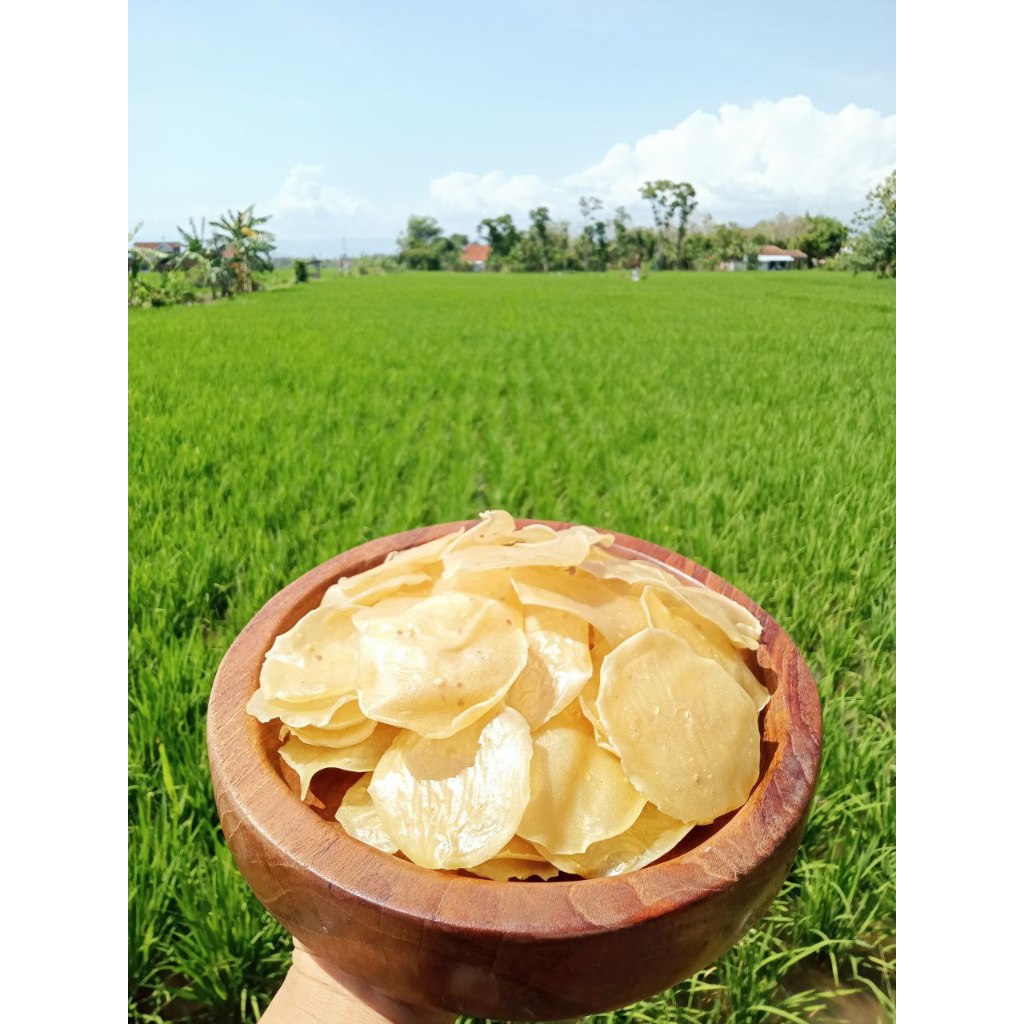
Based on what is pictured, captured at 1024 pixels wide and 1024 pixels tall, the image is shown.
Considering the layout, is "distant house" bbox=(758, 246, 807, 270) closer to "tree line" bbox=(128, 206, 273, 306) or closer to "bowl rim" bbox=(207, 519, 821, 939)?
"tree line" bbox=(128, 206, 273, 306)

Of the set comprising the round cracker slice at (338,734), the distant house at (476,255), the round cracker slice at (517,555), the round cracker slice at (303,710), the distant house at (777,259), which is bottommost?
the round cracker slice at (338,734)

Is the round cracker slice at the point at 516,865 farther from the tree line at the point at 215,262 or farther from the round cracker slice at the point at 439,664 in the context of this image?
the tree line at the point at 215,262

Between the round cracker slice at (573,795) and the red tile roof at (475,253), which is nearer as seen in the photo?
the round cracker slice at (573,795)

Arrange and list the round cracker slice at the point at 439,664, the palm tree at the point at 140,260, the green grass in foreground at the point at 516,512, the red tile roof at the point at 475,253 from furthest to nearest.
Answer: the red tile roof at the point at 475,253 → the palm tree at the point at 140,260 → the green grass in foreground at the point at 516,512 → the round cracker slice at the point at 439,664

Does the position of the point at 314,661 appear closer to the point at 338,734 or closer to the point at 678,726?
the point at 338,734

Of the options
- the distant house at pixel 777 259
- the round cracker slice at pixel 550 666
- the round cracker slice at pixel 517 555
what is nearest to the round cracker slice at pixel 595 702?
the round cracker slice at pixel 550 666

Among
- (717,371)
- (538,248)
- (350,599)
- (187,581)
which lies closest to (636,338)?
(717,371)
